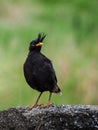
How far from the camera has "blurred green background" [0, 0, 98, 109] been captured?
31.9 ft

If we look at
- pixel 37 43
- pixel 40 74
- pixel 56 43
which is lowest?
pixel 56 43

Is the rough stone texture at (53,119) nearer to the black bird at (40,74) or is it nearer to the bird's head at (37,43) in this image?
the black bird at (40,74)

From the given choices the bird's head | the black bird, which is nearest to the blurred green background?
the bird's head

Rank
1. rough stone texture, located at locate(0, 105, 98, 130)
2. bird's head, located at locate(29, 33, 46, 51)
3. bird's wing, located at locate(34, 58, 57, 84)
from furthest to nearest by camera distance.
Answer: bird's head, located at locate(29, 33, 46, 51)
bird's wing, located at locate(34, 58, 57, 84)
rough stone texture, located at locate(0, 105, 98, 130)

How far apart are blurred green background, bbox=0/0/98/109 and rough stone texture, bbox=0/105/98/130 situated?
10.0ft

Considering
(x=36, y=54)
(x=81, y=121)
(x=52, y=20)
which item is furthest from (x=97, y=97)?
(x=81, y=121)

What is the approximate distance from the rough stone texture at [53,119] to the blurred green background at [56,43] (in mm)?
3054

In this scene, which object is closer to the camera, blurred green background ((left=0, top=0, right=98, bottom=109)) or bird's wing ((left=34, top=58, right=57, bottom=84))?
bird's wing ((left=34, top=58, right=57, bottom=84))

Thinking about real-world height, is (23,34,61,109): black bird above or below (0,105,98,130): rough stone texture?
above

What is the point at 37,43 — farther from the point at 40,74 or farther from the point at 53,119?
the point at 53,119

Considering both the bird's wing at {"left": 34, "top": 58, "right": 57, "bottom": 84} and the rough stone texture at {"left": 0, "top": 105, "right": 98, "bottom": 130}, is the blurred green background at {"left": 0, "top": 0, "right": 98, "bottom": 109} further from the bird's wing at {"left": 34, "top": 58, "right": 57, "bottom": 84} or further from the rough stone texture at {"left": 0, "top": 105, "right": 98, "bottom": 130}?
the rough stone texture at {"left": 0, "top": 105, "right": 98, "bottom": 130}

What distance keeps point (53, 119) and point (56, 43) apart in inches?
181

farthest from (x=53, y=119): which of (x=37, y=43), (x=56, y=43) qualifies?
(x=56, y=43)

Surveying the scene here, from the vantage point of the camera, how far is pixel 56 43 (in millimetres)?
10445
